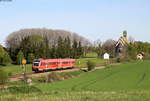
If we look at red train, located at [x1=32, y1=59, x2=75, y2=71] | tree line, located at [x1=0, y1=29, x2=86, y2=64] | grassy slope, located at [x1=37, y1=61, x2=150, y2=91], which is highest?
tree line, located at [x1=0, y1=29, x2=86, y2=64]

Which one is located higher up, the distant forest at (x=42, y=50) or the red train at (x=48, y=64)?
the distant forest at (x=42, y=50)

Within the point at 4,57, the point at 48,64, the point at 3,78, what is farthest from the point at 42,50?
the point at 3,78

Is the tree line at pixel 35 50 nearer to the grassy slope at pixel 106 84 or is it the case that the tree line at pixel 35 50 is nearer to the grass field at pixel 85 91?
the grassy slope at pixel 106 84

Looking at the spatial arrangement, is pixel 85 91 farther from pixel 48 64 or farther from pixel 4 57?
pixel 4 57

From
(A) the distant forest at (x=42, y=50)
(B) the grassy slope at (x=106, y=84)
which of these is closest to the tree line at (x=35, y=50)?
(A) the distant forest at (x=42, y=50)

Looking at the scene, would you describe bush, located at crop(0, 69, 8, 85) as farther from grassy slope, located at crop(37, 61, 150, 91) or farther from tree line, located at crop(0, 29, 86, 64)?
tree line, located at crop(0, 29, 86, 64)

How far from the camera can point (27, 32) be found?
127 meters

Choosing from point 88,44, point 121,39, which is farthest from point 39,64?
point 88,44

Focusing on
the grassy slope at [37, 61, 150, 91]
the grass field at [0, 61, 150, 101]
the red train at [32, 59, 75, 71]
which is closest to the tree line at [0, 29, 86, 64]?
the red train at [32, 59, 75, 71]

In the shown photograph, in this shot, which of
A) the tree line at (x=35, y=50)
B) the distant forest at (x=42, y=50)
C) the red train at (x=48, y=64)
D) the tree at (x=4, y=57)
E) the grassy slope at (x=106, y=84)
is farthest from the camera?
the tree line at (x=35, y=50)

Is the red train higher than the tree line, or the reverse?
the tree line

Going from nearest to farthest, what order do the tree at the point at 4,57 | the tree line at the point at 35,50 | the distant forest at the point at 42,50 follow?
the tree at the point at 4,57
the distant forest at the point at 42,50
the tree line at the point at 35,50

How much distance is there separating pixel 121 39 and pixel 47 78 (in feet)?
270

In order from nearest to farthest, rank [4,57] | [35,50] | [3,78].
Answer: [3,78]
[4,57]
[35,50]
